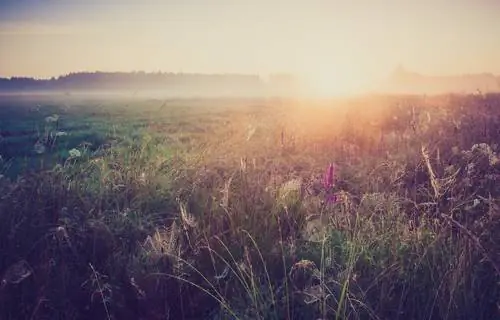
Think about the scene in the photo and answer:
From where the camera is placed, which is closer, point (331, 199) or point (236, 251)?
point (236, 251)

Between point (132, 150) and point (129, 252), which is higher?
point (132, 150)

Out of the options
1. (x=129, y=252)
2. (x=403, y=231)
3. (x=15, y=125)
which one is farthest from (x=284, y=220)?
(x=15, y=125)

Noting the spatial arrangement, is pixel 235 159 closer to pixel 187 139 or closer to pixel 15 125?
pixel 187 139

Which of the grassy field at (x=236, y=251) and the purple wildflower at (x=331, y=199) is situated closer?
the grassy field at (x=236, y=251)

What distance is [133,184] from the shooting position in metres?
4.57

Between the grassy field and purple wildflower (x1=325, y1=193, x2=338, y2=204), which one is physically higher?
purple wildflower (x1=325, y1=193, x2=338, y2=204)

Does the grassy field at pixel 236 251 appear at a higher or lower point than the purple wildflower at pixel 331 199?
lower

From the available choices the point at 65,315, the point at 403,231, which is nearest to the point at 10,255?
the point at 65,315

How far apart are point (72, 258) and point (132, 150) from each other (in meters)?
2.74

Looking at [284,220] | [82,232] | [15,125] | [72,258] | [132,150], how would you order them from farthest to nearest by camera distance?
[15,125] → [132,150] → [284,220] → [82,232] → [72,258]

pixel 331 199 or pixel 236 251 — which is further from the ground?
pixel 331 199

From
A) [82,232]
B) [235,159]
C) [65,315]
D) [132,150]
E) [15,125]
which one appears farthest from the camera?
[15,125]

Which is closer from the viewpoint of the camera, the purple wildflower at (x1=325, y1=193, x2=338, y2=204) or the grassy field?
the grassy field

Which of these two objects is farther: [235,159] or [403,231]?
[235,159]
